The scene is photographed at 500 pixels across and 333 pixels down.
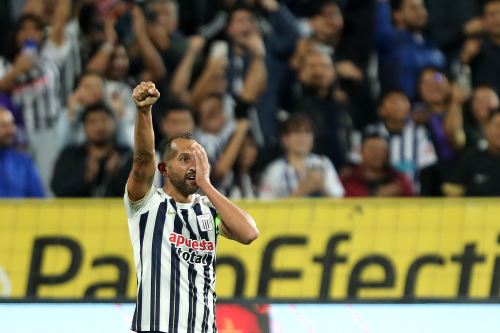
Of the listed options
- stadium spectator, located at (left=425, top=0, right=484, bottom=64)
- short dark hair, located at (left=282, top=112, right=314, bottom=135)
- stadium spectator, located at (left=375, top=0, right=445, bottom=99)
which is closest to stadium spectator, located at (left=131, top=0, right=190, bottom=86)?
short dark hair, located at (left=282, top=112, right=314, bottom=135)

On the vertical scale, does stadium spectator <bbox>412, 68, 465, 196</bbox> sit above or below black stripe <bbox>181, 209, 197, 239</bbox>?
above

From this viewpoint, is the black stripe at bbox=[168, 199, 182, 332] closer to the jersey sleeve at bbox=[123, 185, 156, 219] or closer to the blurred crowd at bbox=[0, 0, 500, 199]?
the jersey sleeve at bbox=[123, 185, 156, 219]

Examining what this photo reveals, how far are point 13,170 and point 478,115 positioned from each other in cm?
419

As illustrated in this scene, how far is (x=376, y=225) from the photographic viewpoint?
8.80m

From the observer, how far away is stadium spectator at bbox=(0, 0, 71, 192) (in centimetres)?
990

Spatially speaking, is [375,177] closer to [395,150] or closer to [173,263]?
[395,150]

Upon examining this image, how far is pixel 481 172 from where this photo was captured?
9.58 m

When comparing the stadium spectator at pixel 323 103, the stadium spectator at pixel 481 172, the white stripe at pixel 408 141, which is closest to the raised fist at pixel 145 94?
the stadium spectator at pixel 481 172

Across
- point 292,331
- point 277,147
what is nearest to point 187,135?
point 292,331

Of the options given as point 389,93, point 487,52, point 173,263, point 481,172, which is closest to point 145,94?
point 173,263

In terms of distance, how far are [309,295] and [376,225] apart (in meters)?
0.74

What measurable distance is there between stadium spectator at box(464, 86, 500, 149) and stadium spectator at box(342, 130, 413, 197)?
935mm

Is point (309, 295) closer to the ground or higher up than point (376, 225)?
closer to the ground

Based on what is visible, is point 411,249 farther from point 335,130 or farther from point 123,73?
point 123,73
